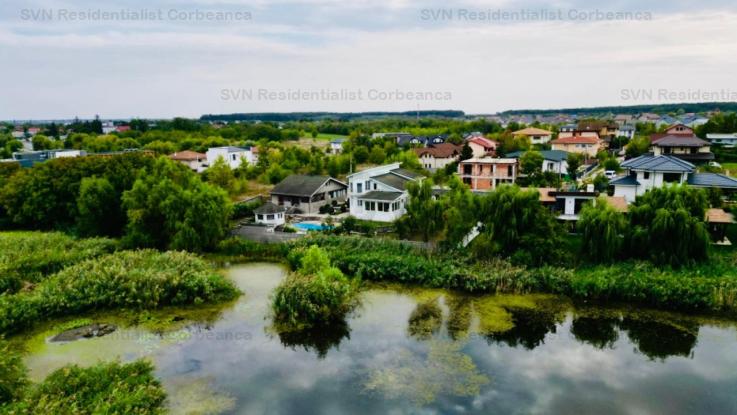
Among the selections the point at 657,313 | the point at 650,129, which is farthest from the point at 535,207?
the point at 650,129

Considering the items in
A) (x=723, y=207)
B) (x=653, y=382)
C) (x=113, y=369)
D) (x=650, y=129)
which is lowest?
(x=653, y=382)

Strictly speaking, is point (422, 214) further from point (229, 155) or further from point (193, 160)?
point (193, 160)

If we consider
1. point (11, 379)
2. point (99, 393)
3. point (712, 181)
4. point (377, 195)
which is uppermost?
point (712, 181)

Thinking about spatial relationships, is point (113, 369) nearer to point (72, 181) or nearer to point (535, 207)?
point (535, 207)

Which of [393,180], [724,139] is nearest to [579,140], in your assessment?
[724,139]

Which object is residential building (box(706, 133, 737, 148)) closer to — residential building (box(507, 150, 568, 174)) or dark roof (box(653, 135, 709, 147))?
dark roof (box(653, 135, 709, 147))
